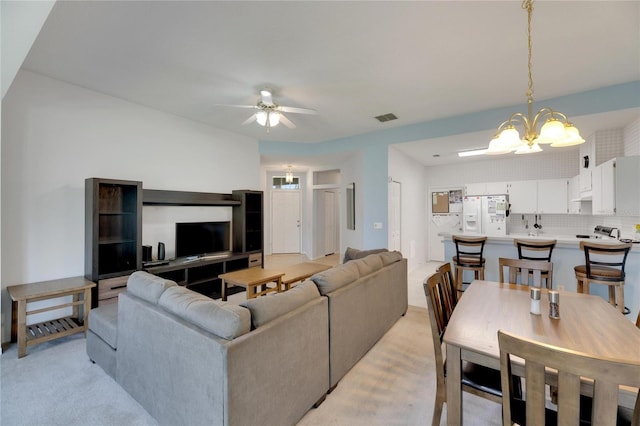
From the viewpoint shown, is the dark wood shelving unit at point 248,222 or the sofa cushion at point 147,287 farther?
the dark wood shelving unit at point 248,222

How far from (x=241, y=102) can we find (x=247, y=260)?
2631 millimetres

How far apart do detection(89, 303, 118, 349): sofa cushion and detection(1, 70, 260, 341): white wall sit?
131 cm

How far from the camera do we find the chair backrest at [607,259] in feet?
9.14

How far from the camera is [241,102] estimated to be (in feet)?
12.0

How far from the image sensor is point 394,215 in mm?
5262

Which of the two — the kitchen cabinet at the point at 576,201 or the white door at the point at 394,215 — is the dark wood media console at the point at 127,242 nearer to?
the white door at the point at 394,215

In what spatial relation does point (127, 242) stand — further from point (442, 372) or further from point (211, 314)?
point (442, 372)

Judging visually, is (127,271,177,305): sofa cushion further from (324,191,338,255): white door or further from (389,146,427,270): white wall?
(324,191,338,255): white door

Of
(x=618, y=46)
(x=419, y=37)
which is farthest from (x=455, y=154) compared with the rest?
(x=419, y=37)

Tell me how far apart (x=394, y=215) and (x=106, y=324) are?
452cm

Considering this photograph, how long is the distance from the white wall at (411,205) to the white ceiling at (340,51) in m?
1.68

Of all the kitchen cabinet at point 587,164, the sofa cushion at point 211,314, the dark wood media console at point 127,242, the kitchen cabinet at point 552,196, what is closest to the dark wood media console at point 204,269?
the dark wood media console at point 127,242

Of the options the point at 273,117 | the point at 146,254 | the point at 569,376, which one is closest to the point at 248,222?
the point at 146,254

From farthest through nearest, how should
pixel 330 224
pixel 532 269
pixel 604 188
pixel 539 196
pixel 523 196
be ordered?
pixel 330 224
pixel 523 196
pixel 539 196
pixel 604 188
pixel 532 269
